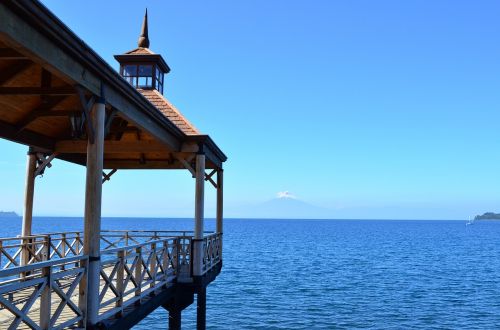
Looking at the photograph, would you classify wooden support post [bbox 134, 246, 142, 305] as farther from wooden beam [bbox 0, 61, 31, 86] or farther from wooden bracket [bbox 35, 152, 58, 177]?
wooden bracket [bbox 35, 152, 58, 177]

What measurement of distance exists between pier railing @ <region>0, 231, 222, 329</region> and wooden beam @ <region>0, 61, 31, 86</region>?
2873 mm

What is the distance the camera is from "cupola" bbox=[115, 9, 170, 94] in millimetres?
16141

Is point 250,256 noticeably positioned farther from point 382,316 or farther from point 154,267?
point 154,267

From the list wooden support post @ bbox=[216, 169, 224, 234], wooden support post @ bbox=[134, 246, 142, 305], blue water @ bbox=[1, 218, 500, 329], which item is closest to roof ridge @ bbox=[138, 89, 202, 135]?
wooden support post @ bbox=[216, 169, 224, 234]

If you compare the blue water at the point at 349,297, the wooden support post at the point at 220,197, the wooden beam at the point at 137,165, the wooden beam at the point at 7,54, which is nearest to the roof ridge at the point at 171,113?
the wooden beam at the point at 137,165

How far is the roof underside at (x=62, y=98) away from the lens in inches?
207

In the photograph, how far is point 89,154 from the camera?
716 centimetres

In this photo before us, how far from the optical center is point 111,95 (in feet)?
25.4

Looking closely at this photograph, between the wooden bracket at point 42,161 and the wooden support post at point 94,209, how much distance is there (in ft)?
18.0

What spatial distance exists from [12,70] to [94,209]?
8.11ft

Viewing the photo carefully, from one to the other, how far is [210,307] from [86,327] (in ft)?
58.0

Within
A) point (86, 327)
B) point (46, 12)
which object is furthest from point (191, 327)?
point (46, 12)

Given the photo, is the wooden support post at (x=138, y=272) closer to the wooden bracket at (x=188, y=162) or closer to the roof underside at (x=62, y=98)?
the roof underside at (x=62, y=98)

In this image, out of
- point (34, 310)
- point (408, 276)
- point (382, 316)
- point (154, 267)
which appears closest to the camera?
point (34, 310)
